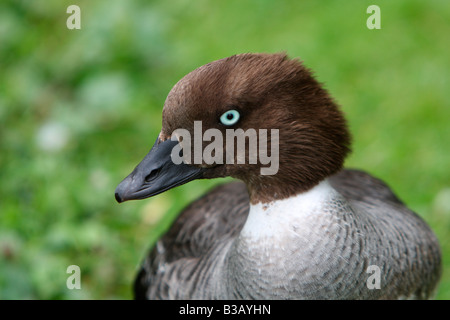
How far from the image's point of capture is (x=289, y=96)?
230 centimetres

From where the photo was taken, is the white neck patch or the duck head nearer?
the duck head

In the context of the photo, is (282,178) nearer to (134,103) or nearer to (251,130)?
(251,130)

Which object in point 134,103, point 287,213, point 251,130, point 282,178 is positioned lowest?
point 287,213

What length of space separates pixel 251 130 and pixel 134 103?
3.01 meters

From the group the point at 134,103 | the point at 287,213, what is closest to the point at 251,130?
the point at 287,213

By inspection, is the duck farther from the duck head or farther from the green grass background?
the green grass background

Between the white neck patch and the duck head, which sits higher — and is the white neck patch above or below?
below

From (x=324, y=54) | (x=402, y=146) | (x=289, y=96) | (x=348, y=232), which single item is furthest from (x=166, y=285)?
(x=324, y=54)

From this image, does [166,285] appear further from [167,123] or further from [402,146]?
[402,146]

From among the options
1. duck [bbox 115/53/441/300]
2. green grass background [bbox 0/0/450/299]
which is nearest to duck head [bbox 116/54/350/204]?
duck [bbox 115/53/441/300]

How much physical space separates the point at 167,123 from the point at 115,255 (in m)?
1.88

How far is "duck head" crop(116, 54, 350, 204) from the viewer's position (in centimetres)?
225

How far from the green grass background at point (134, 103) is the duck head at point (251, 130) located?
1519 millimetres

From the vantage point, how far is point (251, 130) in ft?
7.55
